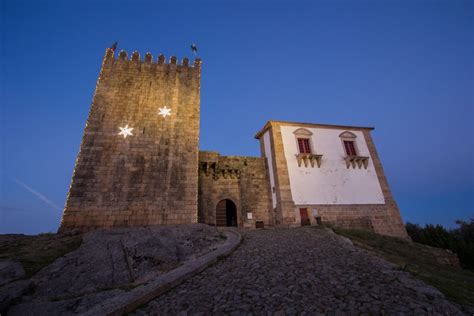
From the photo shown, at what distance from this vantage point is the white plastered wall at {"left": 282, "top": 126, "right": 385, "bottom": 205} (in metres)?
15.0

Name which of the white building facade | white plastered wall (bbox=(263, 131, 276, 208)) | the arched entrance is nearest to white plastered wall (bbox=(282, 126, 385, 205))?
the white building facade

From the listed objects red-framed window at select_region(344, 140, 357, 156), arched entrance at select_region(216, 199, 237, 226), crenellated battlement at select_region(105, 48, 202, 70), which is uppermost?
crenellated battlement at select_region(105, 48, 202, 70)

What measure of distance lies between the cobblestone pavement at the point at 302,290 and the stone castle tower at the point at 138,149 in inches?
248

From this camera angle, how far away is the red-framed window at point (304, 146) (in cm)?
1627

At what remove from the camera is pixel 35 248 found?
709 centimetres

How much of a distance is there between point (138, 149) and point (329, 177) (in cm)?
1341

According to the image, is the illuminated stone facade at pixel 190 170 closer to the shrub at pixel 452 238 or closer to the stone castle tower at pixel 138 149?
the stone castle tower at pixel 138 149

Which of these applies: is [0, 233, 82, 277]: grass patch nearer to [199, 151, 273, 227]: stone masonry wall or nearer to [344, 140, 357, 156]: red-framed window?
[199, 151, 273, 227]: stone masonry wall

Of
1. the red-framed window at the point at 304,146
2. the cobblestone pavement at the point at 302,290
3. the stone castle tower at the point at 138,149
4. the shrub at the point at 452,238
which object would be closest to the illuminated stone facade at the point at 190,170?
the stone castle tower at the point at 138,149

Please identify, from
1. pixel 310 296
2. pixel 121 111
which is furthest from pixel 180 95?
pixel 310 296

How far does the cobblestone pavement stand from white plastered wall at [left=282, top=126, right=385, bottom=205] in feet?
30.3

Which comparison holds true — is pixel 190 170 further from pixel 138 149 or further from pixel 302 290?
pixel 302 290

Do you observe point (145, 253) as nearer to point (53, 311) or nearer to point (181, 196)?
point (53, 311)

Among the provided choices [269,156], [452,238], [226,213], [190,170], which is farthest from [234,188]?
[452,238]
